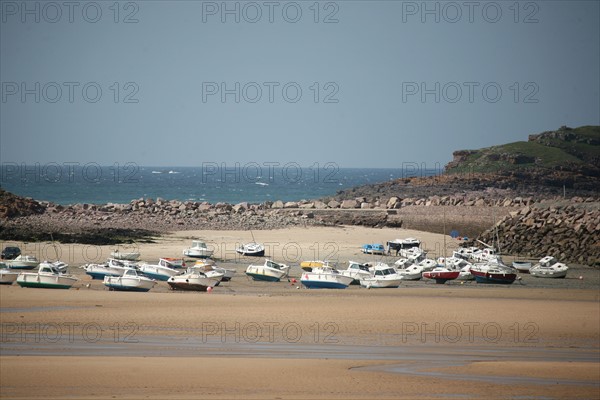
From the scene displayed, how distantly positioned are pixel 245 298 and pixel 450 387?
15599 mm

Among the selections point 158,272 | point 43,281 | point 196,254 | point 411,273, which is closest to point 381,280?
point 411,273

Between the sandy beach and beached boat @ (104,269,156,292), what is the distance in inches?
18.7

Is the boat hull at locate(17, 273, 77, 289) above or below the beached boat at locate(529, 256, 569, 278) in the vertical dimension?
above

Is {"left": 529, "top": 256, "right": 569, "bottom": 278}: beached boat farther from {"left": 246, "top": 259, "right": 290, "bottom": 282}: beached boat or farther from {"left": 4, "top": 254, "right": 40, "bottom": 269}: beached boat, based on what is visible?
{"left": 4, "top": 254, "right": 40, "bottom": 269}: beached boat

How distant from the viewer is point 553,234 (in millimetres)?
56938

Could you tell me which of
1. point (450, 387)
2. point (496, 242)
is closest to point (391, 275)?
point (450, 387)

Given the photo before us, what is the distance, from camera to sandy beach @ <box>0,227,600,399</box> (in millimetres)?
20812

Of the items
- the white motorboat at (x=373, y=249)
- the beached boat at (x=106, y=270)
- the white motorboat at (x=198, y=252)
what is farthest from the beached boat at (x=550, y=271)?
the beached boat at (x=106, y=270)

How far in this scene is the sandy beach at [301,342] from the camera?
20.8 metres

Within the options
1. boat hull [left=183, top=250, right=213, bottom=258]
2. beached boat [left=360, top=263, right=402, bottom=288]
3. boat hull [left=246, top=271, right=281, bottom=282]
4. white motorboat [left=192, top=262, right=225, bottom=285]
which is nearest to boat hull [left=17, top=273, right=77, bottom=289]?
white motorboat [left=192, top=262, right=225, bottom=285]

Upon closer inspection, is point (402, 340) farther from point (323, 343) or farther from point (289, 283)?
point (289, 283)

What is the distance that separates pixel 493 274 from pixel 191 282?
16191 millimetres

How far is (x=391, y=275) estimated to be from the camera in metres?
39.9

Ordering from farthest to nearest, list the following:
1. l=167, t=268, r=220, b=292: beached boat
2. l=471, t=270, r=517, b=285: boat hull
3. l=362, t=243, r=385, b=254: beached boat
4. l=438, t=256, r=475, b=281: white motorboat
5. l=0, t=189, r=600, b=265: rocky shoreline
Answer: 1. l=0, t=189, r=600, b=265: rocky shoreline
2. l=362, t=243, r=385, b=254: beached boat
3. l=438, t=256, r=475, b=281: white motorboat
4. l=471, t=270, r=517, b=285: boat hull
5. l=167, t=268, r=220, b=292: beached boat
